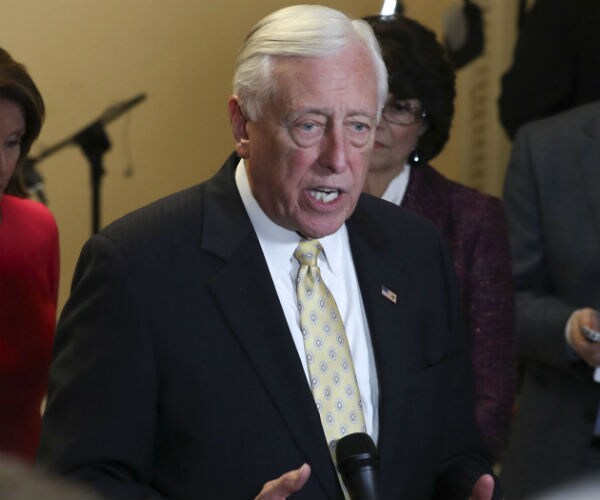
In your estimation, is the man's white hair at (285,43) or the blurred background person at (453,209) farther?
the blurred background person at (453,209)

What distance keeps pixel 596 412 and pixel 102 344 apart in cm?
147

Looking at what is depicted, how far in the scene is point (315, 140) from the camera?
1789mm

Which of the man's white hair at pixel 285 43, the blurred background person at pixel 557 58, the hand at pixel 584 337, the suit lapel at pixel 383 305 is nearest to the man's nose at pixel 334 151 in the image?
the man's white hair at pixel 285 43

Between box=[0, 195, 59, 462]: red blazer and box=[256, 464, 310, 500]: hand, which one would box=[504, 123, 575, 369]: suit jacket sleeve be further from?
box=[256, 464, 310, 500]: hand

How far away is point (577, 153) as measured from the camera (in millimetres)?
2758

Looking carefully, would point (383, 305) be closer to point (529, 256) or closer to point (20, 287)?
point (20, 287)

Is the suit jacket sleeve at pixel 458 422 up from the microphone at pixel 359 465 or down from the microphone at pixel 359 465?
down

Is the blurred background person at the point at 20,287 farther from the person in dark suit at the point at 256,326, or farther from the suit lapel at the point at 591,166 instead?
the suit lapel at the point at 591,166

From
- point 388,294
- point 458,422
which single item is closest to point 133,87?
point 388,294

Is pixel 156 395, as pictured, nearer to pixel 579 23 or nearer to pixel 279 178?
pixel 279 178

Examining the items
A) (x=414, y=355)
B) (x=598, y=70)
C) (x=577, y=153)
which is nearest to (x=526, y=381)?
(x=577, y=153)

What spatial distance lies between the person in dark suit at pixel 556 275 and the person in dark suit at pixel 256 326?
870 mm

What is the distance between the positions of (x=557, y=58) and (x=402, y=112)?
2.86ft

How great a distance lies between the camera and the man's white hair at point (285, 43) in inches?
69.3
